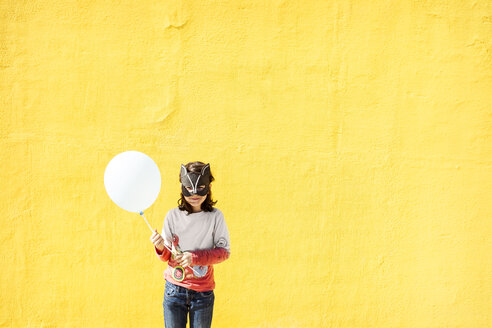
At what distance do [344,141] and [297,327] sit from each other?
1454 millimetres

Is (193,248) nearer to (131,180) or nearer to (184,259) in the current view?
(184,259)

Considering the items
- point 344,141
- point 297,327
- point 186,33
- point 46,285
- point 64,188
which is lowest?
point 297,327

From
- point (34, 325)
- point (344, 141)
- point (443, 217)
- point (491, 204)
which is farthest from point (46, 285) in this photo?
point (491, 204)

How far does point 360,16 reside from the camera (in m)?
3.63

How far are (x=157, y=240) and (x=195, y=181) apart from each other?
395 millimetres

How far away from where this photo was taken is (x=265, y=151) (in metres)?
3.67

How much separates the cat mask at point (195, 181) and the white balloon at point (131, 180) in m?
0.19

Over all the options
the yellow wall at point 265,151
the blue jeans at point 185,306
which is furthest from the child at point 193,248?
the yellow wall at point 265,151

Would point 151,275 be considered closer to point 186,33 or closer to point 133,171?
point 133,171

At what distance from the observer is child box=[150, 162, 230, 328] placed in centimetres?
286

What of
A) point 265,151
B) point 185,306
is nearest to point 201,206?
point 185,306

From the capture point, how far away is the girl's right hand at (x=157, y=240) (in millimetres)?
2752

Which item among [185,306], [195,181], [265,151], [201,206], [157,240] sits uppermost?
[265,151]

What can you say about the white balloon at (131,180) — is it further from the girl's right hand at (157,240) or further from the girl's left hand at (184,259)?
→ the girl's left hand at (184,259)
